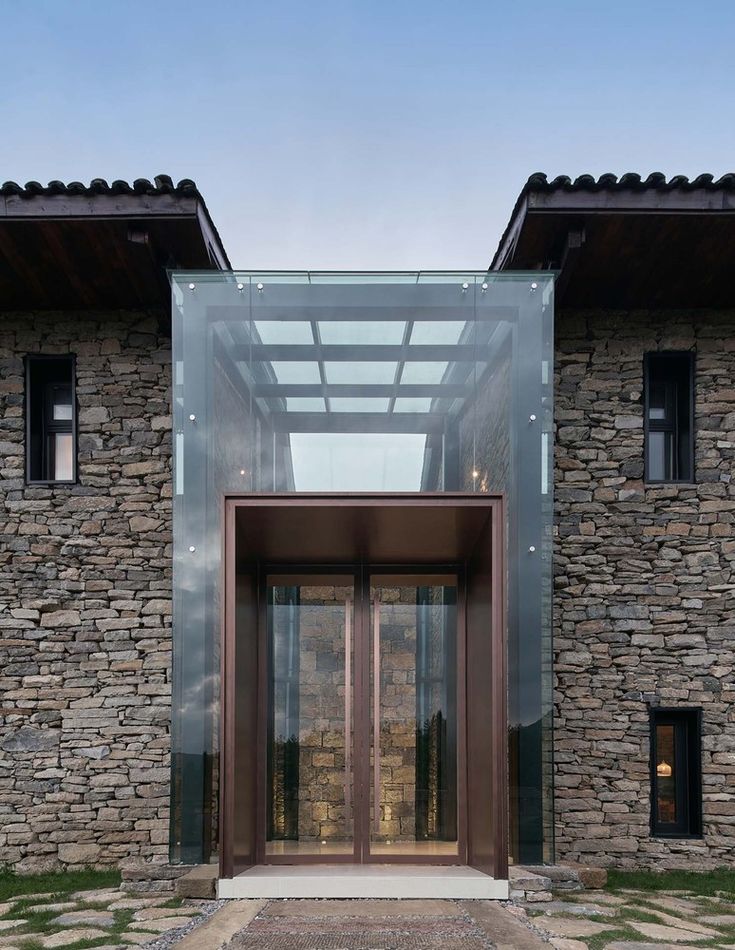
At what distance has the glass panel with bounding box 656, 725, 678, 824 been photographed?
8367 mm

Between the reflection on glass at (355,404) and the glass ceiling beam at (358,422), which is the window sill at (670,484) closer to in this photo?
the glass ceiling beam at (358,422)

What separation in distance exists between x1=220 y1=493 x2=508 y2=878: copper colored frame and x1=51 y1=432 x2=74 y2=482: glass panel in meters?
2.58

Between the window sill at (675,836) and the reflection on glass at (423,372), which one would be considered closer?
the reflection on glass at (423,372)

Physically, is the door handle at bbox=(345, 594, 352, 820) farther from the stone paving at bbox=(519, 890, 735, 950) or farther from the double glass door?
the stone paving at bbox=(519, 890, 735, 950)

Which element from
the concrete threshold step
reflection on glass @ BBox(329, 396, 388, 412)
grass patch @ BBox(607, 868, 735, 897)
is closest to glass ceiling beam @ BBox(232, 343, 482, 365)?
reflection on glass @ BBox(329, 396, 388, 412)

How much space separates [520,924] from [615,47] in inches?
602

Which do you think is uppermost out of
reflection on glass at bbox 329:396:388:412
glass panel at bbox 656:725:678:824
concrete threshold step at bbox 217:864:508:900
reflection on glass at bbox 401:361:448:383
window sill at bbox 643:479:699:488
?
reflection on glass at bbox 401:361:448:383

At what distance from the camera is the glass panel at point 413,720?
7309mm

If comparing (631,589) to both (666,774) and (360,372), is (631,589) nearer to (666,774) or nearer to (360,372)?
(666,774)

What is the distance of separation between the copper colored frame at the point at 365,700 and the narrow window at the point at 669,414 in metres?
2.61

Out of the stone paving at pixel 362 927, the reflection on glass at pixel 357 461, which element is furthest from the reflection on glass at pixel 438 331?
the stone paving at pixel 362 927

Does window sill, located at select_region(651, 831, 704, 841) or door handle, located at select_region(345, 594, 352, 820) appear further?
window sill, located at select_region(651, 831, 704, 841)

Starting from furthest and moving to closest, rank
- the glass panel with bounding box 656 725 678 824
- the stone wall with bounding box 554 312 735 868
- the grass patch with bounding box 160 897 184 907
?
the glass panel with bounding box 656 725 678 824
the stone wall with bounding box 554 312 735 868
the grass patch with bounding box 160 897 184 907

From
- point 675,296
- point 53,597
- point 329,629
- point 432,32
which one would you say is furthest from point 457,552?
point 432,32
